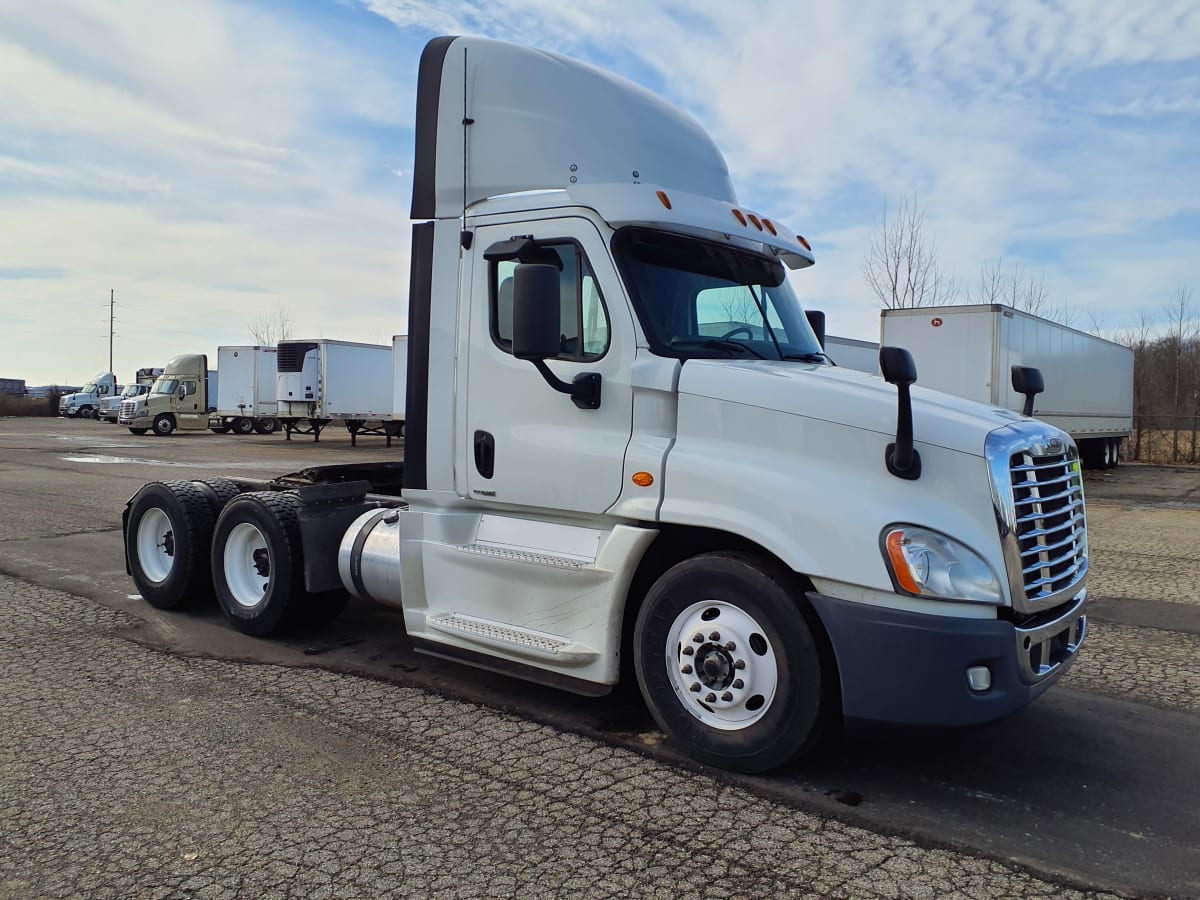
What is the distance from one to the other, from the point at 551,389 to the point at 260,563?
10.1ft

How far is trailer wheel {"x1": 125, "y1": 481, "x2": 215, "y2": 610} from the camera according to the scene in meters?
6.75

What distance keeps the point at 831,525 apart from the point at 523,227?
2251 mm

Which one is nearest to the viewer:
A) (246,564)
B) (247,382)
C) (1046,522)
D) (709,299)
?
(1046,522)

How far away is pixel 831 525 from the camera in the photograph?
11.9 ft

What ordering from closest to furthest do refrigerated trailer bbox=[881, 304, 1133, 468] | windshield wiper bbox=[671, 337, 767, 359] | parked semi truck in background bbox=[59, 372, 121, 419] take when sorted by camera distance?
windshield wiper bbox=[671, 337, 767, 359]
refrigerated trailer bbox=[881, 304, 1133, 468]
parked semi truck in background bbox=[59, 372, 121, 419]

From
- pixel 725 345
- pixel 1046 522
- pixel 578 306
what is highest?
pixel 578 306

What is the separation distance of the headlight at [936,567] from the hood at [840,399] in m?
0.40

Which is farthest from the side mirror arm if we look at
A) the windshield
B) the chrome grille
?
the chrome grille

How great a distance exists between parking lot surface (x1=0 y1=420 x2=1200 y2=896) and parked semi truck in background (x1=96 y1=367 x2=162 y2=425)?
43123mm

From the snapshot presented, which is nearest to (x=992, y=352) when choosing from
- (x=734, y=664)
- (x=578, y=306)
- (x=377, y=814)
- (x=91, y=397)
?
(x=578, y=306)

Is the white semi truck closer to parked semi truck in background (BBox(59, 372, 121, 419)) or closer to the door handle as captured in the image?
the door handle

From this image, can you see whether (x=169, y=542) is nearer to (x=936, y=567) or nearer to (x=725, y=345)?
(x=725, y=345)

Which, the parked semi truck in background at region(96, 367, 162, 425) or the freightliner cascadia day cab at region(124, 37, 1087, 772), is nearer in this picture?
the freightliner cascadia day cab at region(124, 37, 1087, 772)

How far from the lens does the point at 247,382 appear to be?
116 ft
